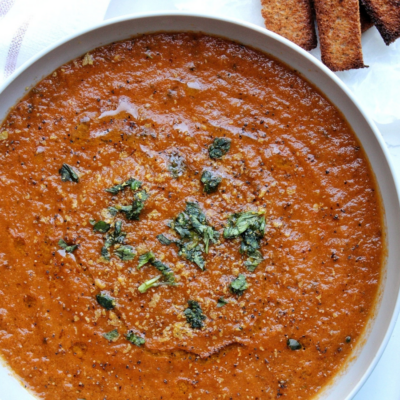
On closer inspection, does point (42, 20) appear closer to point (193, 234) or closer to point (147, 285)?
point (193, 234)

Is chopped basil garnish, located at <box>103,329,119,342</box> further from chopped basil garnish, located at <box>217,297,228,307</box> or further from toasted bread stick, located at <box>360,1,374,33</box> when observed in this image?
toasted bread stick, located at <box>360,1,374,33</box>

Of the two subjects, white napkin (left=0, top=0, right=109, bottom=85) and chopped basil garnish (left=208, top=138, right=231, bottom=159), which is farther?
white napkin (left=0, top=0, right=109, bottom=85)

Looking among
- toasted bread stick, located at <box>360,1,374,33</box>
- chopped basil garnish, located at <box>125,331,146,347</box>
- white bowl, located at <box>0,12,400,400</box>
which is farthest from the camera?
toasted bread stick, located at <box>360,1,374,33</box>

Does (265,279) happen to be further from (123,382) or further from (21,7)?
(21,7)

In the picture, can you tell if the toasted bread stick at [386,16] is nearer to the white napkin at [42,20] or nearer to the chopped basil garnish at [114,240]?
the white napkin at [42,20]

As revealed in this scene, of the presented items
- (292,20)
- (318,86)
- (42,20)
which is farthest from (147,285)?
(292,20)

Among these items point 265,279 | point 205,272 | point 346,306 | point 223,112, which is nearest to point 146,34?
point 223,112

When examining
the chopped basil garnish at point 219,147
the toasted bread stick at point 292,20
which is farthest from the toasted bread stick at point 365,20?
the chopped basil garnish at point 219,147

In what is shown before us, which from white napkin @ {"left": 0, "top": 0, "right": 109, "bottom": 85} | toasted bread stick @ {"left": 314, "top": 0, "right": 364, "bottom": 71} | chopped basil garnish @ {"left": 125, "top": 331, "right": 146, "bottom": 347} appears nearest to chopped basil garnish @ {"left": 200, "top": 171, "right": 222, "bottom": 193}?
chopped basil garnish @ {"left": 125, "top": 331, "right": 146, "bottom": 347}
